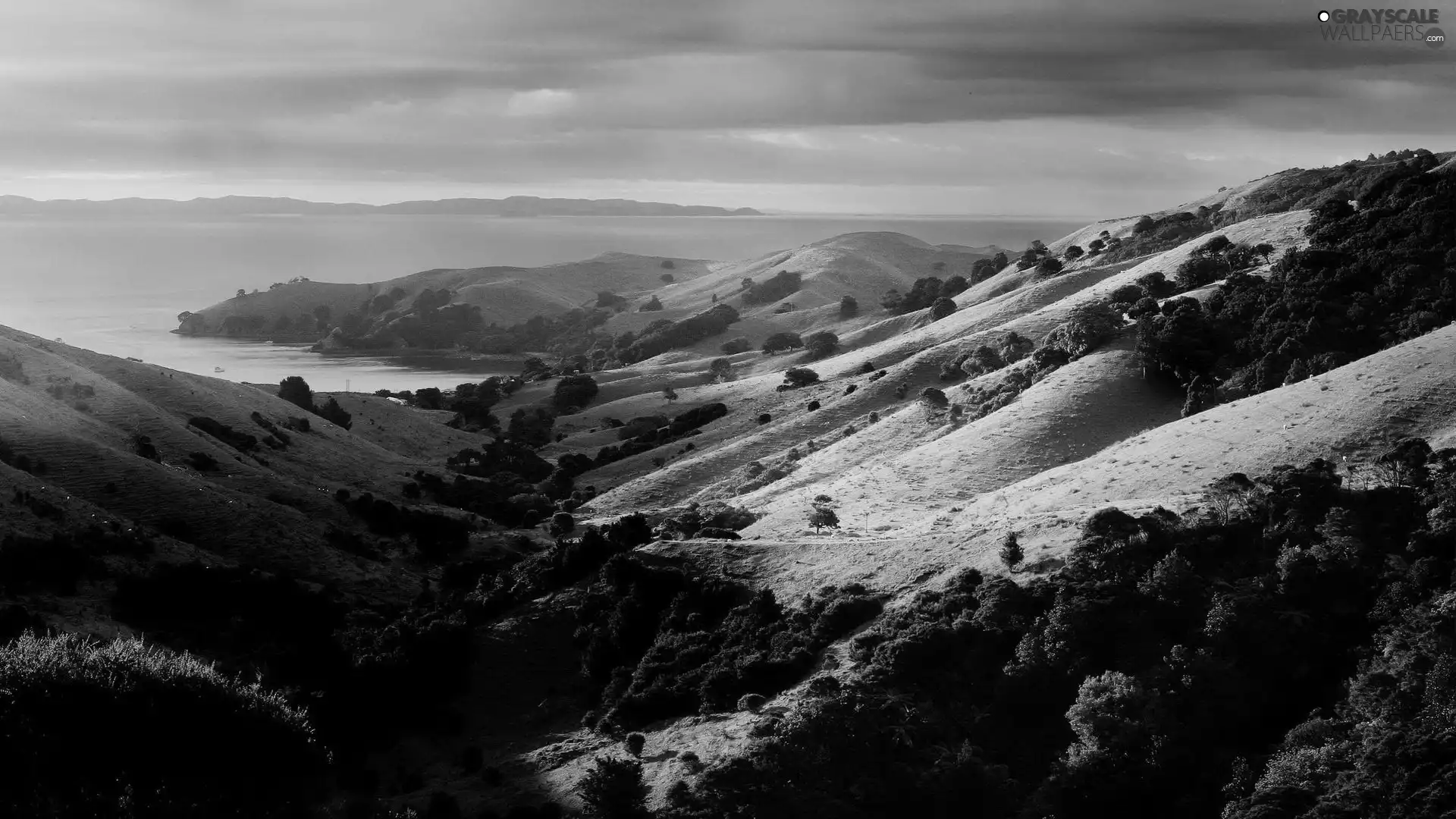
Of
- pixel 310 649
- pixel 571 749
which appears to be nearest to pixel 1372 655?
pixel 571 749

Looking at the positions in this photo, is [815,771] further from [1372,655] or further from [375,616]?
[375,616]

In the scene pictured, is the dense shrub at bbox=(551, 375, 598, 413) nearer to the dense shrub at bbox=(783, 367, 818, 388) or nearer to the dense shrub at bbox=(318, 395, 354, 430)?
the dense shrub at bbox=(318, 395, 354, 430)

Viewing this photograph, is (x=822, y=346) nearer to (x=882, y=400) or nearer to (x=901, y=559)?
(x=882, y=400)

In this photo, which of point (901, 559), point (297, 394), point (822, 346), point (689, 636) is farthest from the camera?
point (822, 346)

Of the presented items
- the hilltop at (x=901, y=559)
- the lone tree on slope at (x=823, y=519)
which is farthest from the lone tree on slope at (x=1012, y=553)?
the lone tree on slope at (x=823, y=519)

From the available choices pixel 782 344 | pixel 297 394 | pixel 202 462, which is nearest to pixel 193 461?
pixel 202 462

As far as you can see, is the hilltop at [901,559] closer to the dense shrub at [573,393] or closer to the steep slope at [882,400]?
the steep slope at [882,400]

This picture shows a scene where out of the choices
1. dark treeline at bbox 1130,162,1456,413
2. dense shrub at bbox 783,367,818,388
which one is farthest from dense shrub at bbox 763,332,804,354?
dark treeline at bbox 1130,162,1456,413

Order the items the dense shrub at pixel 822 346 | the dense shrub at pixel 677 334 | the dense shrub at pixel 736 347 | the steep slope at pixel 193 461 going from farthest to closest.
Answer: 1. the dense shrub at pixel 677 334
2. the dense shrub at pixel 736 347
3. the dense shrub at pixel 822 346
4. the steep slope at pixel 193 461
